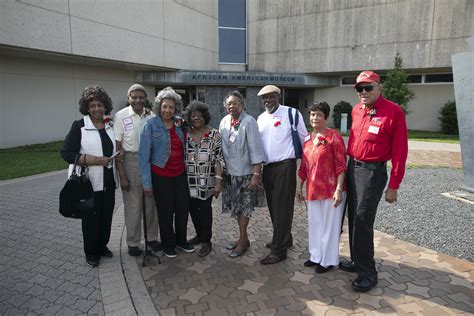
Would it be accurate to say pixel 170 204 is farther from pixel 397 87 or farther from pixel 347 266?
pixel 397 87

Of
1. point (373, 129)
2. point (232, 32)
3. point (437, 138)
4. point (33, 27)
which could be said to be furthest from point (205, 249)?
point (232, 32)

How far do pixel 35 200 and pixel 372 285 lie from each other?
613 centimetres

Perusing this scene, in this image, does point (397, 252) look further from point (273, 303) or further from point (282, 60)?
point (282, 60)

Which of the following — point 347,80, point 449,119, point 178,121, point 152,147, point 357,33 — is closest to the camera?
point 152,147

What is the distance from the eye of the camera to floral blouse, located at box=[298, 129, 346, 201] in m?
3.30

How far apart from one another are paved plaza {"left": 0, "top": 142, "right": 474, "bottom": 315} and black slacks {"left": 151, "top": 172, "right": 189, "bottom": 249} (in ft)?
0.98

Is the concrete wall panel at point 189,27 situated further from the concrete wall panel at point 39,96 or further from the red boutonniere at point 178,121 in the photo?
the red boutonniere at point 178,121

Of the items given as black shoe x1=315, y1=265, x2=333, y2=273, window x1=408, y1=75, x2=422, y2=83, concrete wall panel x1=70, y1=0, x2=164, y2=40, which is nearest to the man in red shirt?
black shoe x1=315, y1=265, x2=333, y2=273

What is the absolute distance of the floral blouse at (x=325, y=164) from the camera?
3.30 m

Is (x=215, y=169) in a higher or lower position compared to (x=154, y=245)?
higher

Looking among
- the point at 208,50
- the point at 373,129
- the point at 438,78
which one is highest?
the point at 208,50

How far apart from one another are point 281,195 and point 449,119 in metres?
17.4

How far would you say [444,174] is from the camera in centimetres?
800

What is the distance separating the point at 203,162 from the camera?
3.79 metres
